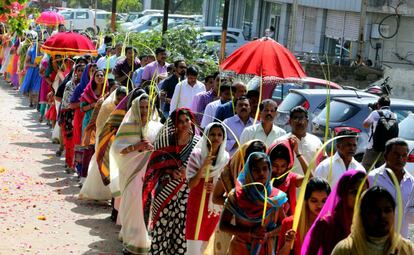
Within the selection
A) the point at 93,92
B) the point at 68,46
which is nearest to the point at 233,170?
the point at 93,92

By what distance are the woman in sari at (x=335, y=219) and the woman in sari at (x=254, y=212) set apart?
643 millimetres

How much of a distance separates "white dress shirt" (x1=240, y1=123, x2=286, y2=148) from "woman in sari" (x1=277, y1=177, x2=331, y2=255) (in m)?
2.73

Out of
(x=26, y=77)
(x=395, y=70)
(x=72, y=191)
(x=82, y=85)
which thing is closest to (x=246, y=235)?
(x=72, y=191)

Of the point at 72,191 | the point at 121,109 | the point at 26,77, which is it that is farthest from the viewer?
the point at 26,77

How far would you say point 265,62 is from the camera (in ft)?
42.9

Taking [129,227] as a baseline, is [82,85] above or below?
above

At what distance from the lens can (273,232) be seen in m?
7.25

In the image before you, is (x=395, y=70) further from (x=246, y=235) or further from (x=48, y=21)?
(x=246, y=235)

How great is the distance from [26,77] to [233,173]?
16.5m

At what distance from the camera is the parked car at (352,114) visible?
16.0 m

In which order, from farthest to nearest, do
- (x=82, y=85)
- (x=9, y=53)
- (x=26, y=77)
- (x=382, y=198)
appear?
(x=9, y=53) < (x=26, y=77) < (x=82, y=85) < (x=382, y=198)

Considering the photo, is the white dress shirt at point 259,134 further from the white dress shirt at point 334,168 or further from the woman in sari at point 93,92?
the woman in sari at point 93,92

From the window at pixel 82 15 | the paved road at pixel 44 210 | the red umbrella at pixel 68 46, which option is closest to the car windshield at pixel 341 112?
the paved road at pixel 44 210

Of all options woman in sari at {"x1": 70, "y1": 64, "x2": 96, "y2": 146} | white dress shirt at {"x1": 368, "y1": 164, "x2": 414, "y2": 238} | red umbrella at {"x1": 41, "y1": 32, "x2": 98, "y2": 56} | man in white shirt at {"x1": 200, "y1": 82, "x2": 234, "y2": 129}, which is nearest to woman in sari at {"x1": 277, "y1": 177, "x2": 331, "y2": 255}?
white dress shirt at {"x1": 368, "y1": 164, "x2": 414, "y2": 238}
